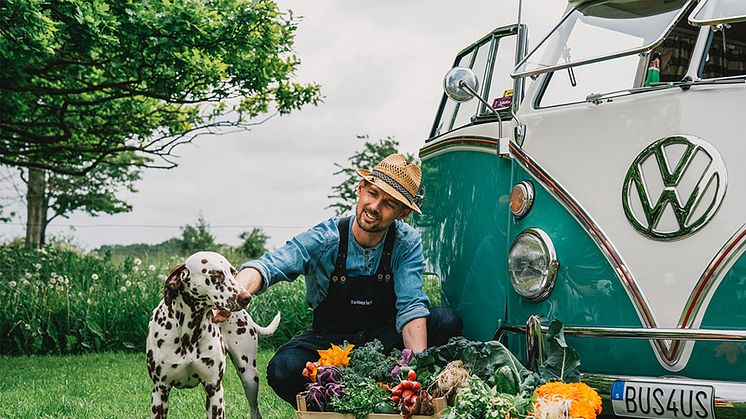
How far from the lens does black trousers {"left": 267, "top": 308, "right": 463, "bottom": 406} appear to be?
14.8ft

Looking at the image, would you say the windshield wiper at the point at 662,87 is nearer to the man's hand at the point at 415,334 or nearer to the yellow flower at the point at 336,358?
the man's hand at the point at 415,334

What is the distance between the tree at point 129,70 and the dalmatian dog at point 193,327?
531 centimetres

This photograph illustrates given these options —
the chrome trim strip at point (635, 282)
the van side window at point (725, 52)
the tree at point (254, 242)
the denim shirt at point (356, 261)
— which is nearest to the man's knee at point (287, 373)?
the denim shirt at point (356, 261)

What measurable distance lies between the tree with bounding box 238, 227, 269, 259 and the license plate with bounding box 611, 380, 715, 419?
13635 mm

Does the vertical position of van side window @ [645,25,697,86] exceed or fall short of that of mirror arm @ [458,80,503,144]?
it exceeds it

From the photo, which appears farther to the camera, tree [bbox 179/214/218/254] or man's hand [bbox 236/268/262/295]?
tree [bbox 179/214/218/254]

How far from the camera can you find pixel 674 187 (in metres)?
3.65

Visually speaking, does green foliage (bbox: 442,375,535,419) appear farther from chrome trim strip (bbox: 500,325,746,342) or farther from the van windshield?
the van windshield

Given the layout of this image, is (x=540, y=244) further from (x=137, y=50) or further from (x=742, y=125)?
(x=137, y=50)

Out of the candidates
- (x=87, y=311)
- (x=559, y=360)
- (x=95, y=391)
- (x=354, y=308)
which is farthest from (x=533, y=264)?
(x=87, y=311)

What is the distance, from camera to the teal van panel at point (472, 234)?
446 centimetres

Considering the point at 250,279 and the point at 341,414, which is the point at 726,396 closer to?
the point at 341,414

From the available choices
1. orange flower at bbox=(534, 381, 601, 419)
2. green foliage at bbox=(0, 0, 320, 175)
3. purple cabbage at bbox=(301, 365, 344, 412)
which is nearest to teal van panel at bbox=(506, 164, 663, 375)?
orange flower at bbox=(534, 381, 601, 419)

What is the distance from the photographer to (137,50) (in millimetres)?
9367
